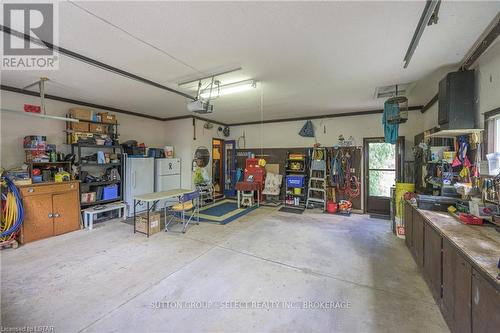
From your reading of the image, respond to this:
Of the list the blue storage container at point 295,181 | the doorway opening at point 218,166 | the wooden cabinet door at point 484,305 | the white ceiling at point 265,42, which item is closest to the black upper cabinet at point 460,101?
the white ceiling at point 265,42

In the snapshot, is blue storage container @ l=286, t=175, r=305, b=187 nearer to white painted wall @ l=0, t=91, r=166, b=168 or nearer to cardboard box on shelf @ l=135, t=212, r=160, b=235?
cardboard box on shelf @ l=135, t=212, r=160, b=235

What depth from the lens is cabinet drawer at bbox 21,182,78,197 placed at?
139 inches

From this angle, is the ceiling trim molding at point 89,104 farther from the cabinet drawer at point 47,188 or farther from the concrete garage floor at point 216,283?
the concrete garage floor at point 216,283

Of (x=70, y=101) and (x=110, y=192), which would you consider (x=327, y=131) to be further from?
(x=70, y=101)

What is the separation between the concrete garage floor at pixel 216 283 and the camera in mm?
1897

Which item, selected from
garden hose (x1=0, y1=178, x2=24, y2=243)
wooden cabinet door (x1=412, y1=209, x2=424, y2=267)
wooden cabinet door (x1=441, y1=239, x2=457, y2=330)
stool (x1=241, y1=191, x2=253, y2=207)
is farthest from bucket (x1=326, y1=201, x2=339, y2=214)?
garden hose (x1=0, y1=178, x2=24, y2=243)

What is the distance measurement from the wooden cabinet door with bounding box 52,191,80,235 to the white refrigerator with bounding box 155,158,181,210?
5.81 ft

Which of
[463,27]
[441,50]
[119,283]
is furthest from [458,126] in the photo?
[119,283]

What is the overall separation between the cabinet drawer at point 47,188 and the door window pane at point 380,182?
22.7 feet

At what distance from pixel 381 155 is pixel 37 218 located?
24.7 ft

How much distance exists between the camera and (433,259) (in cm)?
220

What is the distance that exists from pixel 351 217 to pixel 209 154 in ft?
15.0

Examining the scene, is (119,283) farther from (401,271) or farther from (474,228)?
(474,228)

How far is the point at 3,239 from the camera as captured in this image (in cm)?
333
